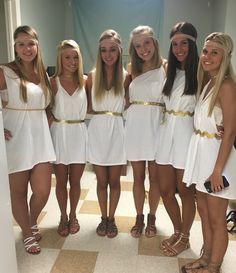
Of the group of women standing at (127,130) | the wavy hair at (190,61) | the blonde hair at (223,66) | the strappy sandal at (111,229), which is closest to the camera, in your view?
the blonde hair at (223,66)

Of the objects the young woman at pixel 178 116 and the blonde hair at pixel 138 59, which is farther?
the blonde hair at pixel 138 59

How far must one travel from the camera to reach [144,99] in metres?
2.08

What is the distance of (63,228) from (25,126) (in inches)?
37.3

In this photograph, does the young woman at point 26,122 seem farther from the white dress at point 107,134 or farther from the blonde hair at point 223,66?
the blonde hair at point 223,66

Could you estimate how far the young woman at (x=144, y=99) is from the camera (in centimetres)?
204

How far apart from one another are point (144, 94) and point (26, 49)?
2.80 ft

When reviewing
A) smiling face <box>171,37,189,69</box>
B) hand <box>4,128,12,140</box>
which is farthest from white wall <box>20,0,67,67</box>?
smiling face <box>171,37,189,69</box>

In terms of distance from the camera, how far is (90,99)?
7.20 ft

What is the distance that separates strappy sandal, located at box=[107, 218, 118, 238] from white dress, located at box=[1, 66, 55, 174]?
2.57 feet

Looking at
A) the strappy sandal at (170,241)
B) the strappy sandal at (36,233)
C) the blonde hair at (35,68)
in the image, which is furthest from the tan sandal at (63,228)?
the blonde hair at (35,68)

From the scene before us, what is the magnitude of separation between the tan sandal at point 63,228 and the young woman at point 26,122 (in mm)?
258

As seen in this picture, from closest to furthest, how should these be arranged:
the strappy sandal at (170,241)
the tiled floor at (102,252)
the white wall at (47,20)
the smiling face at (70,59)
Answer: the tiled floor at (102,252), the smiling face at (70,59), the strappy sandal at (170,241), the white wall at (47,20)

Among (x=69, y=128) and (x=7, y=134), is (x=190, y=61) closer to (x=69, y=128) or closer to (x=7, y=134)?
(x=69, y=128)

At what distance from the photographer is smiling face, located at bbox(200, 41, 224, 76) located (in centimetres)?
155
